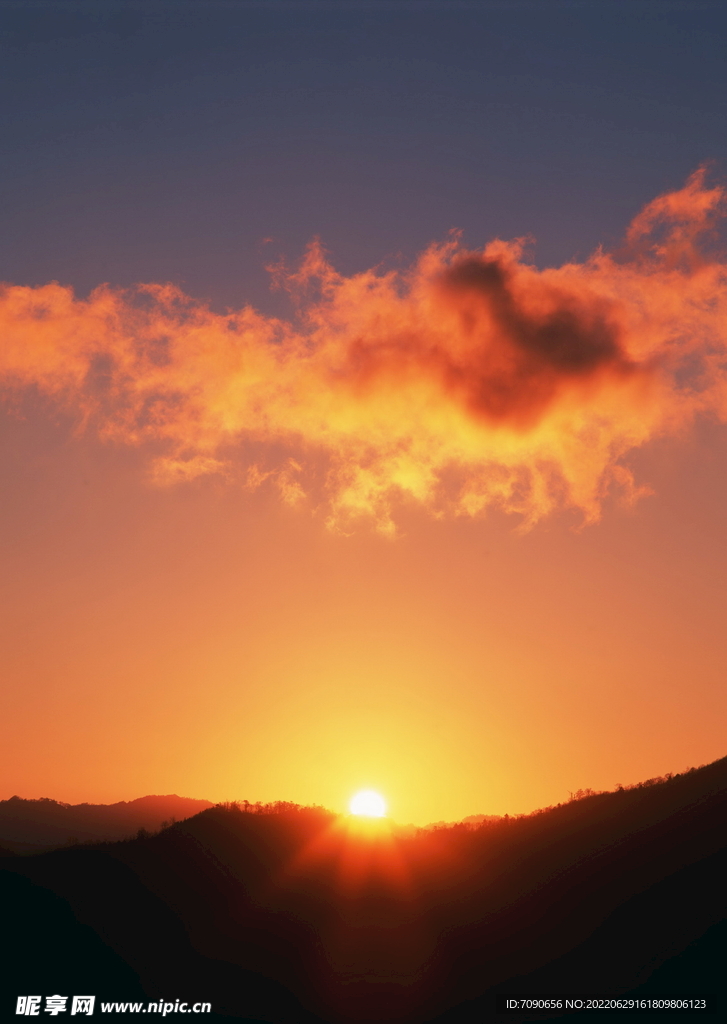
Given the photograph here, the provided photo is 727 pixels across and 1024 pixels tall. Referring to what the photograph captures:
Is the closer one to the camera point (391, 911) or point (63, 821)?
point (391, 911)

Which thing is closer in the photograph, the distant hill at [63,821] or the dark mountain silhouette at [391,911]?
the dark mountain silhouette at [391,911]

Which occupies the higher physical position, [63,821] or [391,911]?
[63,821]

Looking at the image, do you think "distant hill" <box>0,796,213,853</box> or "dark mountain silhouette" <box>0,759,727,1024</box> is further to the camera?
"distant hill" <box>0,796,213,853</box>

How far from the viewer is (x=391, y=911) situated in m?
40.2

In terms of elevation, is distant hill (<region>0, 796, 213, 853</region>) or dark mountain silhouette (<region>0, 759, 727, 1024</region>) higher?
distant hill (<region>0, 796, 213, 853</region>)

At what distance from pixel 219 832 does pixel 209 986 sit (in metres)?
12.3

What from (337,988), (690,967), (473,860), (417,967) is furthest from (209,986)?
(690,967)

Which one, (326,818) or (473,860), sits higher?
(326,818)

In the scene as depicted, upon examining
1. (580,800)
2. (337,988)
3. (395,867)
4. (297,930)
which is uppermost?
(580,800)

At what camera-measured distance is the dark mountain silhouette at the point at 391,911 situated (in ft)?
105

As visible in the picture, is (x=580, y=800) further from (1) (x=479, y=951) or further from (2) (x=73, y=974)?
(2) (x=73, y=974)

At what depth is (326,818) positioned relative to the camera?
5047cm

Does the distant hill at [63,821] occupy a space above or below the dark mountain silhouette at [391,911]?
above

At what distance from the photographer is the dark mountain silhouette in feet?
105
